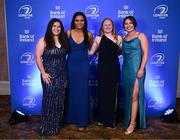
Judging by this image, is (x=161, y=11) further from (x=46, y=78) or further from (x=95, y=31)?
(x=46, y=78)

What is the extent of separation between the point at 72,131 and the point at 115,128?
0.60 m

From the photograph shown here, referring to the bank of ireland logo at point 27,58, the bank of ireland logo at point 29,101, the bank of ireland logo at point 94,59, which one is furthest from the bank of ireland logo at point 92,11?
the bank of ireland logo at point 29,101

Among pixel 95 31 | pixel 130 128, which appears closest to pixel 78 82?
pixel 95 31

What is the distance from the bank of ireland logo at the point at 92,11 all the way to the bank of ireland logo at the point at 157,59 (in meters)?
1.03

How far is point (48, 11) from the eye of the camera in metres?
4.05

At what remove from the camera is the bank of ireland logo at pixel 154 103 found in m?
4.39

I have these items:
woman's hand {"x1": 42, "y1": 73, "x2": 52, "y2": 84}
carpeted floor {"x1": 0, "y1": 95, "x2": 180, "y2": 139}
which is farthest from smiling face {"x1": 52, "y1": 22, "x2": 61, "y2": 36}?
carpeted floor {"x1": 0, "y1": 95, "x2": 180, "y2": 139}

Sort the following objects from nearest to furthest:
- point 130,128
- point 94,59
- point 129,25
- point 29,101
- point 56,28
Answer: point 56,28, point 129,25, point 130,128, point 94,59, point 29,101

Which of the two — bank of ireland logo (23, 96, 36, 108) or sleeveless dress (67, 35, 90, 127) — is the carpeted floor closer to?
sleeveless dress (67, 35, 90, 127)

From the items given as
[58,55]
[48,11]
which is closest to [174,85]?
[58,55]

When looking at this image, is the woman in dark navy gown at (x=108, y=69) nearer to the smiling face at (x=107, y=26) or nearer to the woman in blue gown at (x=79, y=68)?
the smiling face at (x=107, y=26)

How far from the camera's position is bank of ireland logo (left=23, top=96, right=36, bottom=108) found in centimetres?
439

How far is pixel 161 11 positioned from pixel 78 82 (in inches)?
61.0

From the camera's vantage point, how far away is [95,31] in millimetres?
4094
